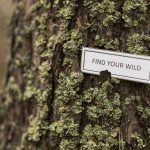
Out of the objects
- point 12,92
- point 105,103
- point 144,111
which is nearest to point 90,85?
point 105,103

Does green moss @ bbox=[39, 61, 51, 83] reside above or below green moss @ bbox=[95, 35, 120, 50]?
below

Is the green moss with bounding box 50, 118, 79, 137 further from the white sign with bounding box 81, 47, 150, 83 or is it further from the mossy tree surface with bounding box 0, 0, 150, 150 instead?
the white sign with bounding box 81, 47, 150, 83

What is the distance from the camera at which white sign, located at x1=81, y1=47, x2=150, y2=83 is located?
4.00 ft

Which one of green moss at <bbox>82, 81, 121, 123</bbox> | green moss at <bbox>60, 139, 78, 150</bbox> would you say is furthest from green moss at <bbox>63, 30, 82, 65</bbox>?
green moss at <bbox>60, 139, 78, 150</bbox>

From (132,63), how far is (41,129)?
39 centimetres

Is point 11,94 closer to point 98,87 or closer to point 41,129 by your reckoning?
point 41,129

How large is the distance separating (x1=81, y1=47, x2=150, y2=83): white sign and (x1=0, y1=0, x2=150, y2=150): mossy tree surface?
0.06 feet

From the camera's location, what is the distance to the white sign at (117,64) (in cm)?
122

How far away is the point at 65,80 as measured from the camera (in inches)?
50.9

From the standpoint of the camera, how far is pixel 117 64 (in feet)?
4.06

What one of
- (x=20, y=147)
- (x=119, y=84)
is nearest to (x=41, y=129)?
(x=20, y=147)

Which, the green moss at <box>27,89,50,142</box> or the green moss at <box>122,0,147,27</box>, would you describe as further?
the green moss at <box>27,89,50,142</box>

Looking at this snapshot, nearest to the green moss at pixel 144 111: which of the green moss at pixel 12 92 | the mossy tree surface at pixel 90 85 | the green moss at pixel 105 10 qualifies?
the mossy tree surface at pixel 90 85

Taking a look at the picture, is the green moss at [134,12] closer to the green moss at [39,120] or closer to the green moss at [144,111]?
the green moss at [144,111]
